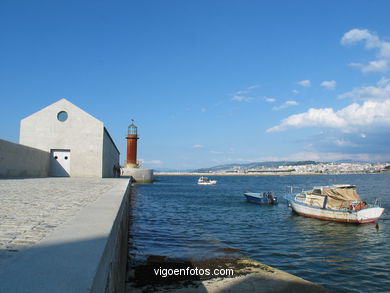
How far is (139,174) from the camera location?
64.5 meters

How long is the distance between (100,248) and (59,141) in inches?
1007

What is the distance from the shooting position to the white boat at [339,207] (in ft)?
70.0

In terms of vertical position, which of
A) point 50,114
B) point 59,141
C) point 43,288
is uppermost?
point 50,114

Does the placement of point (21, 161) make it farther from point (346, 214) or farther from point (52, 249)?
point (346, 214)

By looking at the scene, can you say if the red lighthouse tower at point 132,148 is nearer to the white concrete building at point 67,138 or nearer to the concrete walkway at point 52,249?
the white concrete building at point 67,138

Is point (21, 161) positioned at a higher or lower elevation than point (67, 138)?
lower

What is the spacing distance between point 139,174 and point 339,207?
4724cm

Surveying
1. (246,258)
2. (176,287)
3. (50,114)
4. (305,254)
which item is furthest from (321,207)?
(50,114)

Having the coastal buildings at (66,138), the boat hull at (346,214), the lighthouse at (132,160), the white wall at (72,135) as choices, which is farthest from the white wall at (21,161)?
the lighthouse at (132,160)

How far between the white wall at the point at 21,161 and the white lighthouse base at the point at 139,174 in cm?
3525

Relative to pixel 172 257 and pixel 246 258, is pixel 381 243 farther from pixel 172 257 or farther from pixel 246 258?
pixel 172 257

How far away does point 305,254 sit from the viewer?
13938 mm

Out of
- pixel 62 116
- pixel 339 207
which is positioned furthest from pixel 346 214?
pixel 62 116

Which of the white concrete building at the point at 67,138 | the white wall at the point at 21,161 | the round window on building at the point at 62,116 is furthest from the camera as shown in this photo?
the round window on building at the point at 62,116
